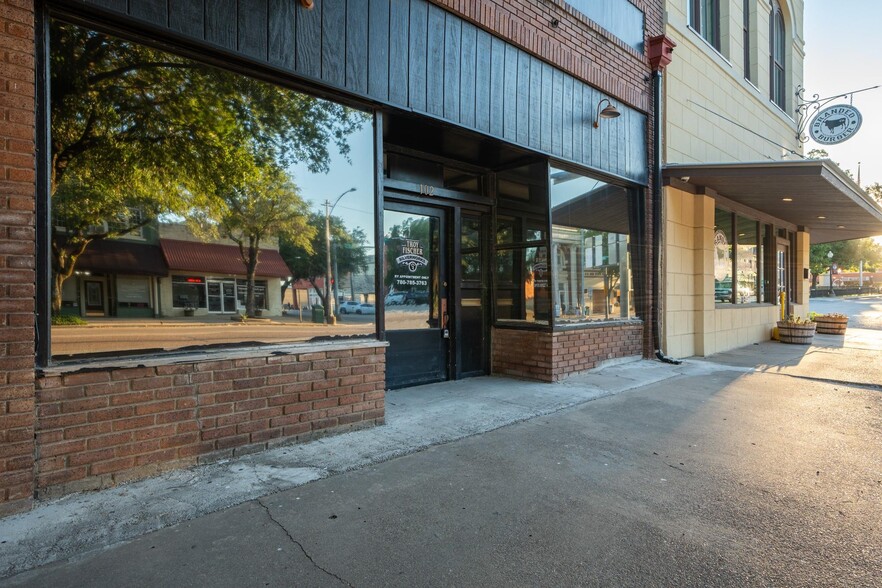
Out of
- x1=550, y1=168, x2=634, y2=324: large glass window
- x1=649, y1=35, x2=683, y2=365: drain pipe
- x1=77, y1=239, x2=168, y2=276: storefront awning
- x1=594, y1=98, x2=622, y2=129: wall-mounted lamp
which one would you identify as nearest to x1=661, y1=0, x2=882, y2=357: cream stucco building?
x1=649, y1=35, x2=683, y2=365: drain pipe

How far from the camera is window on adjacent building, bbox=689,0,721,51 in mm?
9391

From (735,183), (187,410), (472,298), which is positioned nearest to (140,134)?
(187,410)

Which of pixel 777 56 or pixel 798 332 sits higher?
pixel 777 56

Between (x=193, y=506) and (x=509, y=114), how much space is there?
16.5ft

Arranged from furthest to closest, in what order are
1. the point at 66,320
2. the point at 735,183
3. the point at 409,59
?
the point at 735,183 < the point at 409,59 < the point at 66,320

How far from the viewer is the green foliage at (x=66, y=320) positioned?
9.94 ft

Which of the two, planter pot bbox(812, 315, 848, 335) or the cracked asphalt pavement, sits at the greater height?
planter pot bbox(812, 315, 848, 335)

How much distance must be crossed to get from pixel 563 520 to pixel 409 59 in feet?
13.9

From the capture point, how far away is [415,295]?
6.08 meters

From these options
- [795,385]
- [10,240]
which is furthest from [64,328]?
[795,385]

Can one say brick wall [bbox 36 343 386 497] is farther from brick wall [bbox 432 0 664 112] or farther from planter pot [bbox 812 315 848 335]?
planter pot [bbox 812 315 848 335]

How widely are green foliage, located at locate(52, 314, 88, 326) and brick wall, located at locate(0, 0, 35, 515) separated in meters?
0.20

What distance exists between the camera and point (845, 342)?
11.2m

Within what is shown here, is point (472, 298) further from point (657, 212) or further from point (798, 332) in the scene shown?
point (798, 332)
